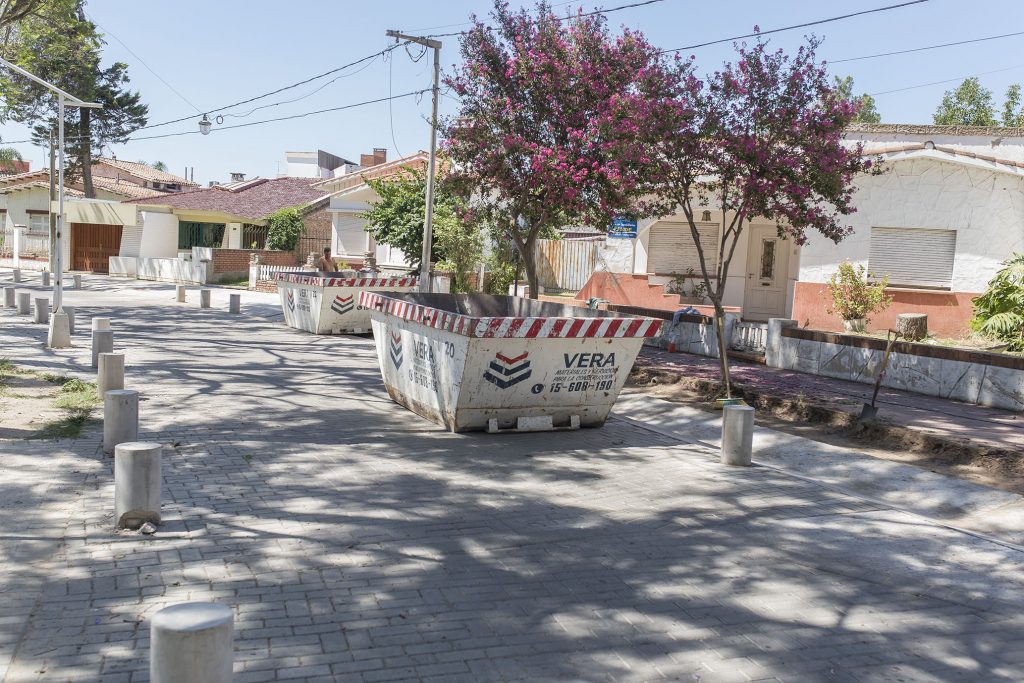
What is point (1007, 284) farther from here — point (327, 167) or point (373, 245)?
point (327, 167)

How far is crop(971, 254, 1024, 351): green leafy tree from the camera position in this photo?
15.8m

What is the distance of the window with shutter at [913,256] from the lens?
1922 centimetres

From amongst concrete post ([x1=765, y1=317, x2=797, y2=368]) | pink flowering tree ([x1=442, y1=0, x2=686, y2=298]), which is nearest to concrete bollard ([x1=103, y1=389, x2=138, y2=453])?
pink flowering tree ([x1=442, y1=0, x2=686, y2=298])

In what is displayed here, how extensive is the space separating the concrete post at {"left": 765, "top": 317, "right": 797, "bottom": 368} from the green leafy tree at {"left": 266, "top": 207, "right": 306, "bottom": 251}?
30434 mm

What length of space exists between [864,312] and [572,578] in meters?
14.8

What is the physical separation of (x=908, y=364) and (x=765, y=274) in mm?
10462

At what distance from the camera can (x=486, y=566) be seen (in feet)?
20.4

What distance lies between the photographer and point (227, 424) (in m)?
10.5

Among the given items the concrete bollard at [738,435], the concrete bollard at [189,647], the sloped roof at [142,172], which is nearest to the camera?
the concrete bollard at [189,647]

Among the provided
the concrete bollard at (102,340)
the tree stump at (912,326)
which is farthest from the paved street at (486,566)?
the tree stump at (912,326)

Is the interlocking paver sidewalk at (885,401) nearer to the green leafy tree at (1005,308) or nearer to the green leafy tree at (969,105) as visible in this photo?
the green leafy tree at (1005,308)

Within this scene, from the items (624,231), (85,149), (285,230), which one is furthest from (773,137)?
(85,149)

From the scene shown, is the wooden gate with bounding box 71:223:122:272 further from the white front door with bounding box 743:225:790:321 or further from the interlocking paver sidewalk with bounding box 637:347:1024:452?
the interlocking paver sidewalk with bounding box 637:347:1024:452

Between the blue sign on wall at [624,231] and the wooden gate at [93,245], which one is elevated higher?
the blue sign on wall at [624,231]
